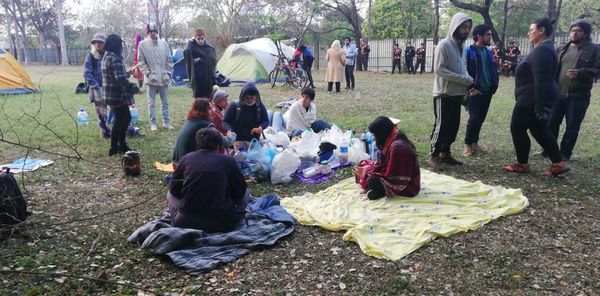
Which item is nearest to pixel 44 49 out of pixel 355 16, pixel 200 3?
pixel 200 3

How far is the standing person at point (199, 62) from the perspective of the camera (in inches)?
297

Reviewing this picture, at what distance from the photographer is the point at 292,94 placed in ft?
42.7

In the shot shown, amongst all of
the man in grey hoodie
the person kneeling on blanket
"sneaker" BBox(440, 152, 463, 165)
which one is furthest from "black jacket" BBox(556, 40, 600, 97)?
the person kneeling on blanket

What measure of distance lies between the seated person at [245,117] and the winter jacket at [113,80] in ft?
4.99

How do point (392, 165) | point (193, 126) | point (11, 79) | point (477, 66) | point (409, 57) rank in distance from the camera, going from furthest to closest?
point (409, 57) → point (11, 79) → point (477, 66) → point (193, 126) → point (392, 165)

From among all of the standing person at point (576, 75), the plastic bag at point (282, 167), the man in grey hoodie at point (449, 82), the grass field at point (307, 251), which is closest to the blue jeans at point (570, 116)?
the standing person at point (576, 75)

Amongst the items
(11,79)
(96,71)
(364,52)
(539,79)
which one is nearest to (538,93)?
(539,79)

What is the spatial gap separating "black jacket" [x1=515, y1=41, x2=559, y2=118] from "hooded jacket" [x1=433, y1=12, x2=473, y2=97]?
Answer: 58 centimetres

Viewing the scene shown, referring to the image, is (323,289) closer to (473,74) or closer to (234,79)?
(473,74)

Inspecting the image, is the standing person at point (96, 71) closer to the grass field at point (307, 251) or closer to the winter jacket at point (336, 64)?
the grass field at point (307, 251)

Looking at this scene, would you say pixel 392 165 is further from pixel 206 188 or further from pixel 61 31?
pixel 61 31

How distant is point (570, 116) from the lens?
18.2 ft

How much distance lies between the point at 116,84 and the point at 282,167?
8.82 ft

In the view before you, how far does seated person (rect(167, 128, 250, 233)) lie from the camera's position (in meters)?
3.53
